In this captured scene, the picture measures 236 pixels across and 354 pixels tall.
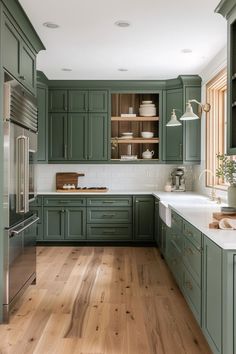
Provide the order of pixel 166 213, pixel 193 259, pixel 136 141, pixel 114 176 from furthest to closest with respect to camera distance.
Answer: pixel 114 176 < pixel 136 141 < pixel 166 213 < pixel 193 259

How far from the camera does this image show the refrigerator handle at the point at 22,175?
3322 millimetres

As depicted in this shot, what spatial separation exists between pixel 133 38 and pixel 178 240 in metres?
2.20

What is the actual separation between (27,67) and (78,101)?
248 cm

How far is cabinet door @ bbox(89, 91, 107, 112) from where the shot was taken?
6.28 meters

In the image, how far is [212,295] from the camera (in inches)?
95.3

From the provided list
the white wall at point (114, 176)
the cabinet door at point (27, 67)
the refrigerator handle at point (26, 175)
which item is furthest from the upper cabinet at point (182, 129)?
the refrigerator handle at point (26, 175)

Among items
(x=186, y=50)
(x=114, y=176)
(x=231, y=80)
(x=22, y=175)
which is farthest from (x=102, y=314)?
(x=114, y=176)

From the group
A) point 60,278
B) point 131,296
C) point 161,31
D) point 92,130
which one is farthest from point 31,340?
point 92,130

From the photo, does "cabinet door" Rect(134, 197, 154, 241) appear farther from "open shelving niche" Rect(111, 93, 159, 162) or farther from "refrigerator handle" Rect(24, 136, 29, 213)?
"refrigerator handle" Rect(24, 136, 29, 213)

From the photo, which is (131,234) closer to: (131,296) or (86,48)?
(131,296)

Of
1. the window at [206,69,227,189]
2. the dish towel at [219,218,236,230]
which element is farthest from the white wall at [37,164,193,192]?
the dish towel at [219,218,236,230]

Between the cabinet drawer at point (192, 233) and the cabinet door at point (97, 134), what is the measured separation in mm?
3149

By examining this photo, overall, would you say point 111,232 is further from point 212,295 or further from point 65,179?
point 212,295

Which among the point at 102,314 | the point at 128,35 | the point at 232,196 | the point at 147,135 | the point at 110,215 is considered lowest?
the point at 102,314
